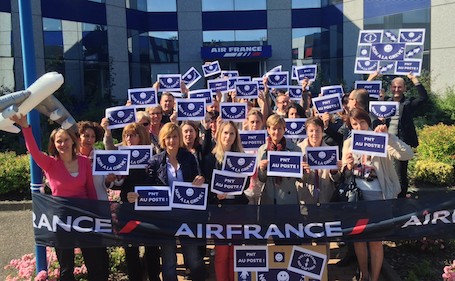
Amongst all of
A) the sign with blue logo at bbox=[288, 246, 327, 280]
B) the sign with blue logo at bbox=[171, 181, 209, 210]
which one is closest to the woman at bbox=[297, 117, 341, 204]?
the sign with blue logo at bbox=[288, 246, 327, 280]

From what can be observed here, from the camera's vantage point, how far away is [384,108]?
5852mm

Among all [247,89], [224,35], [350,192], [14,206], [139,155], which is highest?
[224,35]

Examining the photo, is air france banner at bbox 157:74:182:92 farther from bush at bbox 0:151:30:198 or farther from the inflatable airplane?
the inflatable airplane

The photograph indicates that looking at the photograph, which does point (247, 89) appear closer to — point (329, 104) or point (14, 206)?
point (329, 104)

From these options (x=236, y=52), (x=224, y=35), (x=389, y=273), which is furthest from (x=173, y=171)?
(x=224, y=35)

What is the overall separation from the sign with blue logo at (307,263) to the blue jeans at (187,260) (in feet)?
3.08

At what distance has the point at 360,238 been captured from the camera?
15.2 feet

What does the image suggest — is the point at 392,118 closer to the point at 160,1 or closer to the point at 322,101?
the point at 322,101

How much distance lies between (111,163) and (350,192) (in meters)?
2.49

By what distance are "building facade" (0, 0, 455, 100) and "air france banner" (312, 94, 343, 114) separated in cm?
1750

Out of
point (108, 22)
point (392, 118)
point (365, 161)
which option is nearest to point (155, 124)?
point (365, 161)

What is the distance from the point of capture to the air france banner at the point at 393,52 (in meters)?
7.09

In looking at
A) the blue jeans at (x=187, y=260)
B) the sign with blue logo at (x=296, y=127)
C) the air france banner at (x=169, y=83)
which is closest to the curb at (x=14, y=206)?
the air france banner at (x=169, y=83)

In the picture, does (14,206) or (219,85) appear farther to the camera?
(14,206)
